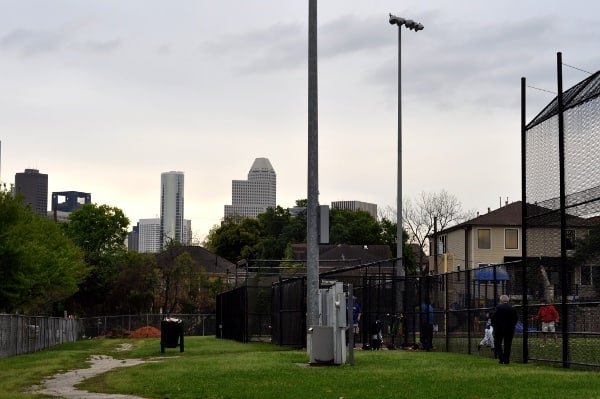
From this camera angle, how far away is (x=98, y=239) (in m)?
111

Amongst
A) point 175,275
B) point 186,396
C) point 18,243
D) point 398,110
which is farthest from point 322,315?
point 175,275

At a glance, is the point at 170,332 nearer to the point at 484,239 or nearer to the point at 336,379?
the point at 336,379

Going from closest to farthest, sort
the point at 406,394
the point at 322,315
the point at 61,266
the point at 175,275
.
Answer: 1. the point at 406,394
2. the point at 322,315
3. the point at 61,266
4. the point at 175,275

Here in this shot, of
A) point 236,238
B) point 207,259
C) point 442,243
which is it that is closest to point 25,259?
point 442,243

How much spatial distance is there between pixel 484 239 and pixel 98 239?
45584mm

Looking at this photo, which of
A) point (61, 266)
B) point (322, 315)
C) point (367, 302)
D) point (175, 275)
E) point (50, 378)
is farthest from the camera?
point (175, 275)

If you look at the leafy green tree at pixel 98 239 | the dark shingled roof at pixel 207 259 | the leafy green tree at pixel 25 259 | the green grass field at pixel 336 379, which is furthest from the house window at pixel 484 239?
the green grass field at pixel 336 379

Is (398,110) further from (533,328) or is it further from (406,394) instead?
(406,394)

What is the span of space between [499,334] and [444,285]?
24.9ft

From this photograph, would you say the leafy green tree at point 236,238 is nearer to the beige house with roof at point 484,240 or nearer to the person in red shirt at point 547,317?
the beige house with roof at point 484,240

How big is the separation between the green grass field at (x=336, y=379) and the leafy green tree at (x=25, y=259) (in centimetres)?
2437

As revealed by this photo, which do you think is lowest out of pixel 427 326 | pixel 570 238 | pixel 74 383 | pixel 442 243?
pixel 74 383

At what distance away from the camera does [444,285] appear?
2947 cm

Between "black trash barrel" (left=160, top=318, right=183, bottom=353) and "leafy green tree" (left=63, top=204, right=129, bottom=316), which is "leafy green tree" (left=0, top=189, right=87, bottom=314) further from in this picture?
"leafy green tree" (left=63, top=204, right=129, bottom=316)
